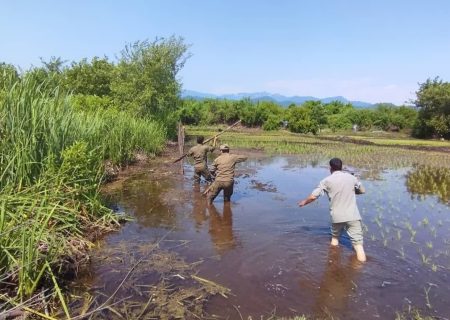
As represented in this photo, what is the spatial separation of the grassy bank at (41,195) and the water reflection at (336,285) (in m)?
2.99

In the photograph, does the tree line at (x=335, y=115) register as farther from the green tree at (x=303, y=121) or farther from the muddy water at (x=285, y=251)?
the muddy water at (x=285, y=251)

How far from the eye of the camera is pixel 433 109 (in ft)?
123

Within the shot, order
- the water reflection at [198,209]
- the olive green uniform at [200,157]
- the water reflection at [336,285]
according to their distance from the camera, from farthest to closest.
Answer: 1. the olive green uniform at [200,157]
2. the water reflection at [198,209]
3. the water reflection at [336,285]

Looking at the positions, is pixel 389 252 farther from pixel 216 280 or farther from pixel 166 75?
pixel 166 75

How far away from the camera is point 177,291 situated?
15.7 ft

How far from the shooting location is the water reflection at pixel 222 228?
664 centimetres

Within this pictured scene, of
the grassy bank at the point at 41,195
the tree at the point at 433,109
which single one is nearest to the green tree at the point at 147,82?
the grassy bank at the point at 41,195

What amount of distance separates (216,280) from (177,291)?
1.99 feet

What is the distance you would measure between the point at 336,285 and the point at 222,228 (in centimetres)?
293

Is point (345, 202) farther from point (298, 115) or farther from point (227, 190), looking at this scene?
point (298, 115)

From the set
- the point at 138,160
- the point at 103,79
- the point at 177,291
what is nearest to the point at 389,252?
the point at 177,291

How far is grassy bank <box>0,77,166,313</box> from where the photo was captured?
169 inches

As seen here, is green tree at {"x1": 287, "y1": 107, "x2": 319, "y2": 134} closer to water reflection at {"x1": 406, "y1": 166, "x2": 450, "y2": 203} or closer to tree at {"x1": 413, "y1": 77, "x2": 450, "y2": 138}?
tree at {"x1": 413, "y1": 77, "x2": 450, "y2": 138}

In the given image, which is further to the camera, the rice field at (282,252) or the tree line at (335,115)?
the tree line at (335,115)
